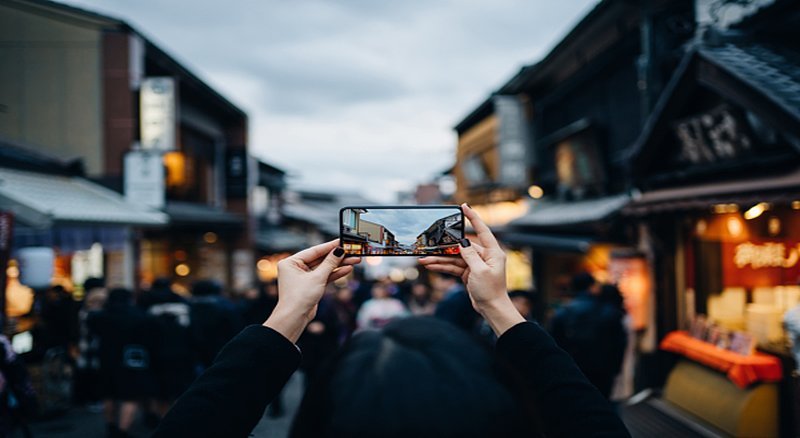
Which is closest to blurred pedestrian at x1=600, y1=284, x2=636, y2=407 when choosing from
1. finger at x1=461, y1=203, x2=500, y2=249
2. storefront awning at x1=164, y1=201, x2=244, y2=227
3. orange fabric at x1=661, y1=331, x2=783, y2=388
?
orange fabric at x1=661, y1=331, x2=783, y2=388

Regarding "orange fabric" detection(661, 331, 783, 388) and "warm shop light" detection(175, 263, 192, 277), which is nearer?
"orange fabric" detection(661, 331, 783, 388)

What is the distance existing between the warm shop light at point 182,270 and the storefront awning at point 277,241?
14.4ft

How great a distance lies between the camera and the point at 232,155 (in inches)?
862

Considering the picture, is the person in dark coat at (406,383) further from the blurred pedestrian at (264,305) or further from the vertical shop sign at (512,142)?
the vertical shop sign at (512,142)

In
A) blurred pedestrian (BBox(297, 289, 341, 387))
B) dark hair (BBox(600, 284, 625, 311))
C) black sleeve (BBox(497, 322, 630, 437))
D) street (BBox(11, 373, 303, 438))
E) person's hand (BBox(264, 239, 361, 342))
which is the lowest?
street (BBox(11, 373, 303, 438))

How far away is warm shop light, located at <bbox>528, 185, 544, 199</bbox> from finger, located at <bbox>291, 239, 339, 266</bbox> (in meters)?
15.1

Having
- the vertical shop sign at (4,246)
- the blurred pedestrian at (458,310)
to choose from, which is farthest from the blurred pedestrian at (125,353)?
the blurred pedestrian at (458,310)

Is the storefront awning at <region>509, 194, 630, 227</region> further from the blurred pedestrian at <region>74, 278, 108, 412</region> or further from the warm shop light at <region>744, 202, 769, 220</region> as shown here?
the blurred pedestrian at <region>74, 278, 108, 412</region>

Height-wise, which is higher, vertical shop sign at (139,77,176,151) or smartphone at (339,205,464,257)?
vertical shop sign at (139,77,176,151)

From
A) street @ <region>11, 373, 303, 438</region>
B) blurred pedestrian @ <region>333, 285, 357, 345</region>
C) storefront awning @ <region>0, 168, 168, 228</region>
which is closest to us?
street @ <region>11, 373, 303, 438</region>

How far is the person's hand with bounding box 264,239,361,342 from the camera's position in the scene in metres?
1.45

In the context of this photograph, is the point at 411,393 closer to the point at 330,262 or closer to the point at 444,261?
the point at 330,262

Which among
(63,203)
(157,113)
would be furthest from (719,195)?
(157,113)

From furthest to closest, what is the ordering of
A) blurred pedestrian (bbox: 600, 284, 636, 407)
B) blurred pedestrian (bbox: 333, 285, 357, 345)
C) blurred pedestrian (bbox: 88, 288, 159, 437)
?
1. blurred pedestrian (bbox: 333, 285, 357, 345)
2. blurred pedestrian (bbox: 88, 288, 159, 437)
3. blurred pedestrian (bbox: 600, 284, 636, 407)
